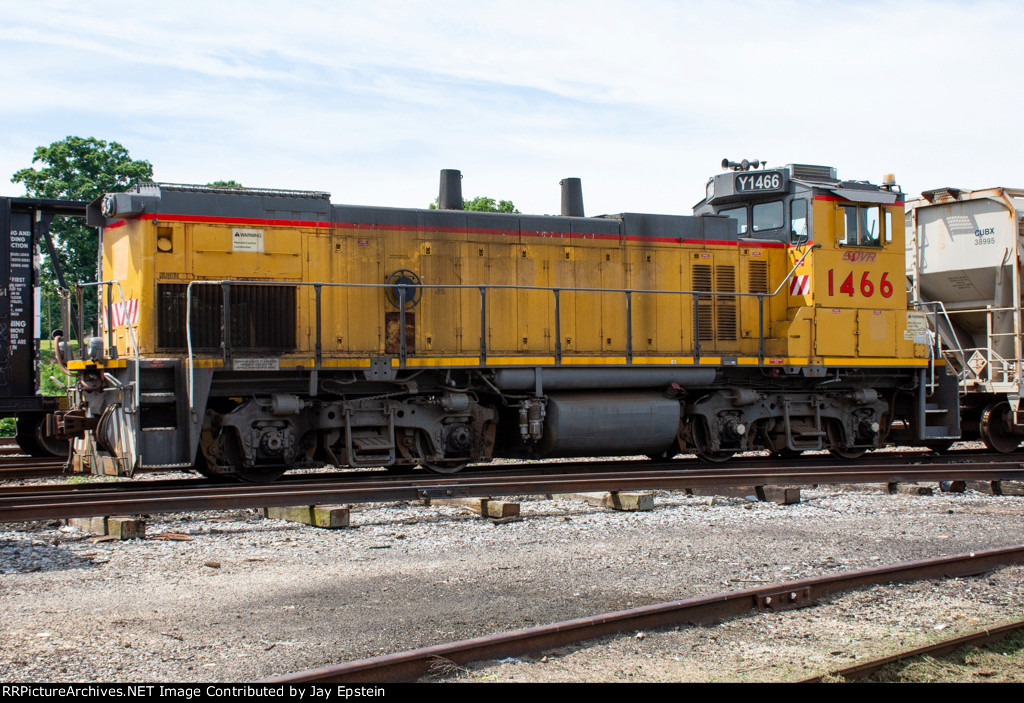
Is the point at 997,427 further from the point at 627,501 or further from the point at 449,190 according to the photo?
the point at 449,190

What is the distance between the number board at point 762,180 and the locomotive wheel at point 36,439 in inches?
408

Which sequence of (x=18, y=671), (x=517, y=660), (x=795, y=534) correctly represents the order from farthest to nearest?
(x=795, y=534), (x=517, y=660), (x=18, y=671)

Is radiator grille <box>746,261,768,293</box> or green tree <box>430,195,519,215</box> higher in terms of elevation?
green tree <box>430,195,519,215</box>

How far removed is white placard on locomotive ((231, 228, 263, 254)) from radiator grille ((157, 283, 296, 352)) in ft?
1.35

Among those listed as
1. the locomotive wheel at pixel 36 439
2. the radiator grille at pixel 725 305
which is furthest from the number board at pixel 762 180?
the locomotive wheel at pixel 36 439

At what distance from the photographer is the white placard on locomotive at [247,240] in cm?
1025


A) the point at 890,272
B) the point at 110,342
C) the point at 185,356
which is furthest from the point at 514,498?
the point at 890,272

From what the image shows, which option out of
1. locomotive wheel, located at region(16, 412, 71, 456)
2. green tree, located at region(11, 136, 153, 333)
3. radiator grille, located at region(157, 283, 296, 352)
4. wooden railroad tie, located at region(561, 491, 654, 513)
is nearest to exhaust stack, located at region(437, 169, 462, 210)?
radiator grille, located at region(157, 283, 296, 352)

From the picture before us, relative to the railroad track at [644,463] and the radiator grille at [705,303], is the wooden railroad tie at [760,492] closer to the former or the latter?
the railroad track at [644,463]

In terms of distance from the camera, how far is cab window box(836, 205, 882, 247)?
12.2 meters

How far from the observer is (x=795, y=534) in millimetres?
7434

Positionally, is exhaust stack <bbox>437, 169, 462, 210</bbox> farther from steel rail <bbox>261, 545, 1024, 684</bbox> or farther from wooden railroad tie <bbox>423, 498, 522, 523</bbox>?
steel rail <bbox>261, 545, 1024, 684</bbox>

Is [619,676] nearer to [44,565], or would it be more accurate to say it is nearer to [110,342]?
[44,565]

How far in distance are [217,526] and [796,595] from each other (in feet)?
15.1
